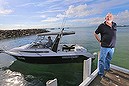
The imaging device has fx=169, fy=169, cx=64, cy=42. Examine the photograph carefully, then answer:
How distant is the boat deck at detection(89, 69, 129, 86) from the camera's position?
576cm

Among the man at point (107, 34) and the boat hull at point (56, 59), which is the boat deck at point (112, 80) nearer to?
the man at point (107, 34)

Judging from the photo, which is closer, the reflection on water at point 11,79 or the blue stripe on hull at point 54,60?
the reflection on water at point 11,79

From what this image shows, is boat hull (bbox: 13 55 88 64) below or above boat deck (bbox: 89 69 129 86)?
below

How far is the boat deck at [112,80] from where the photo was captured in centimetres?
576

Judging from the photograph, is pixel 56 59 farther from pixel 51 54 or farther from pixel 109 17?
pixel 109 17

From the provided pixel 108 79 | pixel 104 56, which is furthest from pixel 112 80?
pixel 104 56

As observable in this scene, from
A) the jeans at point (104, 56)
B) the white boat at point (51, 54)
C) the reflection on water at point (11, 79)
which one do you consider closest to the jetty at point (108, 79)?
the jeans at point (104, 56)

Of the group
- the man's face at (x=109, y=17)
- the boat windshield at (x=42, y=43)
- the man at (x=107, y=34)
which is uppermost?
the man's face at (x=109, y=17)

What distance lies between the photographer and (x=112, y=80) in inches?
237

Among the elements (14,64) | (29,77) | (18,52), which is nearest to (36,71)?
(29,77)

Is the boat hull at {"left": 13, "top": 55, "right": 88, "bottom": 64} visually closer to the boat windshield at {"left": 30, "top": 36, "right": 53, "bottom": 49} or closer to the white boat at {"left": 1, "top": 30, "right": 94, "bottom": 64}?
the white boat at {"left": 1, "top": 30, "right": 94, "bottom": 64}

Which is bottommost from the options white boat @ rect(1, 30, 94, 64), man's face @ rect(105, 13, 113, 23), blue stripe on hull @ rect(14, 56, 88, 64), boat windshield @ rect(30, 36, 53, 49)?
blue stripe on hull @ rect(14, 56, 88, 64)

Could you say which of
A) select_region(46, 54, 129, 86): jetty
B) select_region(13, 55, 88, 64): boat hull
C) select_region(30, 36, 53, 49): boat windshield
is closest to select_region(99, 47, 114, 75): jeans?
select_region(46, 54, 129, 86): jetty

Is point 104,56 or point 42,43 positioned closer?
point 104,56
